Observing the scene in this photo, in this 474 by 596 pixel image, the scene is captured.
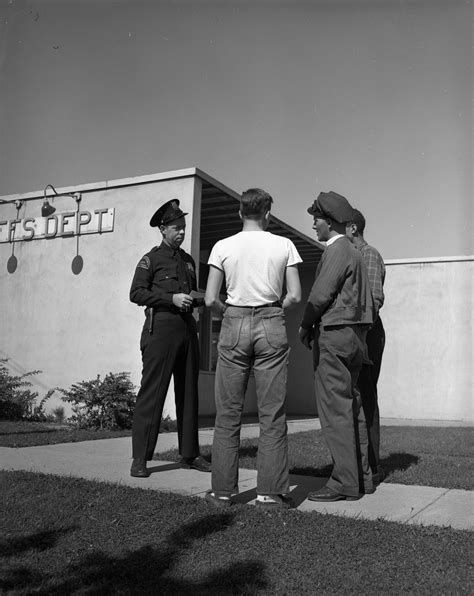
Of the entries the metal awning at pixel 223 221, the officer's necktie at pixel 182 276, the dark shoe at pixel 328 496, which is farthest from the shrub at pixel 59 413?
the dark shoe at pixel 328 496

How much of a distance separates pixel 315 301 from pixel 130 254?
6563mm

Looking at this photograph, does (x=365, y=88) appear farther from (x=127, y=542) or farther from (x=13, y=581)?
(x=13, y=581)

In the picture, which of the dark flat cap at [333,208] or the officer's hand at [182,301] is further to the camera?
the officer's hand at [182,301]

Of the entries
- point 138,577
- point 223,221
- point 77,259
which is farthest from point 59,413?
point 138,577

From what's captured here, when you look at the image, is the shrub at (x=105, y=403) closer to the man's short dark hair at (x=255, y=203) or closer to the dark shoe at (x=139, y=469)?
the dark shoe at (x=139, y=469)

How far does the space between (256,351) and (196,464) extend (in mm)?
1674

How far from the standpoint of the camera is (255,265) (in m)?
3.87

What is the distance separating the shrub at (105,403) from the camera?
888cm

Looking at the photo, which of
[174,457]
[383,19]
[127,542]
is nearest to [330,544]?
[127,542]

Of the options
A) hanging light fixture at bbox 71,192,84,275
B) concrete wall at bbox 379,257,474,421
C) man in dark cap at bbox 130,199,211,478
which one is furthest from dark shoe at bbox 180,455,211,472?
concrete wall at bbox 379,257,474,421

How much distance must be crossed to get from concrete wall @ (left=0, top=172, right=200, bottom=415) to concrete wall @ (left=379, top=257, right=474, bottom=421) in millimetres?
7117

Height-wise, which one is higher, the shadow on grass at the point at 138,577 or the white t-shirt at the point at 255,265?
the white t-shirt at the point at 255,265

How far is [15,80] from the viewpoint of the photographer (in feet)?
21.2

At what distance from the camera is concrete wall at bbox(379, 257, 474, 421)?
14.4m
